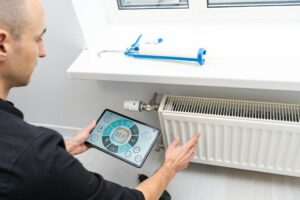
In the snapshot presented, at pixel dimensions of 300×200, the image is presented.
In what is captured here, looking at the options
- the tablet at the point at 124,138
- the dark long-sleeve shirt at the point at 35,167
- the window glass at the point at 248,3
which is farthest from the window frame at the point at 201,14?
the dark long-sleeve shirt at the point at 35,167

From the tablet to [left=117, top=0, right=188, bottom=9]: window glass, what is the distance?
45 cm

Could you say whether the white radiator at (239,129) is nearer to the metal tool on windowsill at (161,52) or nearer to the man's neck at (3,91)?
the metal tool on windowsill at (161,52)

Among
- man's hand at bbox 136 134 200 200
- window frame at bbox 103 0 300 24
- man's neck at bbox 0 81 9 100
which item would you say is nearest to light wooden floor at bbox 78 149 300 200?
man's hand at bbox 136 134 200 200

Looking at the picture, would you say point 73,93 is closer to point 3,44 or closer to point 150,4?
point 150,4

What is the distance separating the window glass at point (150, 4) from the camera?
3.78 feet

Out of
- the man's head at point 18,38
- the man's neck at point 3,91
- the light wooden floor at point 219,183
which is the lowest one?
the light wooden floor at point 219,183

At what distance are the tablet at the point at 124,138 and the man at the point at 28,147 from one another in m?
0.30

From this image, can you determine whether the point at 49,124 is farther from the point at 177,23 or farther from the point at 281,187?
the point at 281,187

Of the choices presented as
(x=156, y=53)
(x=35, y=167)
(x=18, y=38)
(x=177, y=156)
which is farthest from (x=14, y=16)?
(x=177, y=156)

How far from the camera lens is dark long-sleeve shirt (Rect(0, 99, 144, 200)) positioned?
0.55 meters

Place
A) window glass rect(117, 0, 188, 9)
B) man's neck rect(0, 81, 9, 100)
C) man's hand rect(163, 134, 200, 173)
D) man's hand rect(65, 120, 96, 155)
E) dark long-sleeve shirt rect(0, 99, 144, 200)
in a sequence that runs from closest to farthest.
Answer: dark long-sleeve shirt rect(0, 99, 144, 200) < man's neck rect(0, 81, 9, 100) < man's hand rect(163, 134, 200, 173) < man's hand rect(65, 120, 96, 155) < window glass rect(117, 0, 188, 9)

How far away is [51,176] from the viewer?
0.58 meters

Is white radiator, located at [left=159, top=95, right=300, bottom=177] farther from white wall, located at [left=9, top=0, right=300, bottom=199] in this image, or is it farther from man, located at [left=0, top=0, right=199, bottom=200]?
man, located at [left=0, top=0, right=199, bottom=200]

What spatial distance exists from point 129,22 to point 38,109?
27.5 inches
